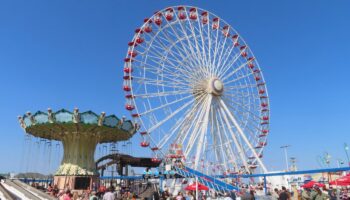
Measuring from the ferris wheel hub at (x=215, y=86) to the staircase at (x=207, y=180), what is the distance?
6583 mm

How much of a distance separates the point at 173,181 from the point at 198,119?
486 cm

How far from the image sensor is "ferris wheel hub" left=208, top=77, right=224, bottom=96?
25250mm

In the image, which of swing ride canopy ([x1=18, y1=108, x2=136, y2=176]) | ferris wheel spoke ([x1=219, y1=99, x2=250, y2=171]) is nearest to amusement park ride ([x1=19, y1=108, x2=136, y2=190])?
swing ride canopy ([x1=18, y1=108, x2=136, y2=176])

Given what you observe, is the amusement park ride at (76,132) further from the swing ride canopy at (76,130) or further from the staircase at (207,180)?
the staircase at (207,180)

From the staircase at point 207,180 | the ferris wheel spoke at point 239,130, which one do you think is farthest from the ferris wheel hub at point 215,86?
Result: the staircase at point 207,180

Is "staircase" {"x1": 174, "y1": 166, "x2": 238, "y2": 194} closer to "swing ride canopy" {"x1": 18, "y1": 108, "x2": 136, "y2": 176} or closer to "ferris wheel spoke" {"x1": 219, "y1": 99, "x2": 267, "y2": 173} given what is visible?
"swing ride canopy" {"x1": 18, "y1": 108, "x2": 136, "y2": 176}

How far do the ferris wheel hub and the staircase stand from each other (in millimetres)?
6583

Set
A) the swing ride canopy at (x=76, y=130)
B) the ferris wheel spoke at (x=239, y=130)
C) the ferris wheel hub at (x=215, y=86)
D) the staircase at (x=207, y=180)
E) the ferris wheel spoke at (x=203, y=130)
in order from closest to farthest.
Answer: the staircase at (x=207, y=180) → the swing ride canopy at (x=76, y=130) → the ferris wheel spoke at (x=203, y=130) → the ferris wheel hub at (x=215, y=86) → the ferris wheel spoke at (x=239, y=130)

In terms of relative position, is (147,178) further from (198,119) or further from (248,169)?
(248,169)

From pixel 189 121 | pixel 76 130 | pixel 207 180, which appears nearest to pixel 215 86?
pixel 189 121

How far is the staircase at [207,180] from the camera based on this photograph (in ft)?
68.0

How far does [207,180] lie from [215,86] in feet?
26.0

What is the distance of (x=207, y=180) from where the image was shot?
20.9 m

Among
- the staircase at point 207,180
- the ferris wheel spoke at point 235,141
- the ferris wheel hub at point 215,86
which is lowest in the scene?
the staircase at point 207,180
